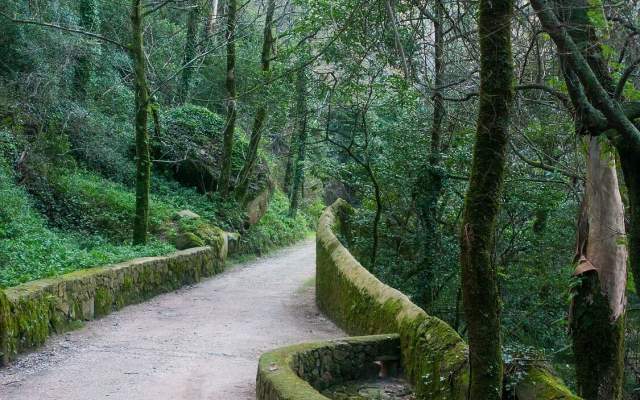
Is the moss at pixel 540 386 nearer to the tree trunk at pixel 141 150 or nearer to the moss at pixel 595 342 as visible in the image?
the moss at pixel 595 342

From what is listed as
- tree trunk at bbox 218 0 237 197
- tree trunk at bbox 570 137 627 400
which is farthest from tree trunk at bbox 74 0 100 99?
tree trunk at bbox 570 137 627 400

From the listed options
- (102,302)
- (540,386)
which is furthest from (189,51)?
(540,386)

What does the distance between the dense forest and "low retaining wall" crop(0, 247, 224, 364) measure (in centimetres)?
50

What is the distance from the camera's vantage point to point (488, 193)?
4500mm

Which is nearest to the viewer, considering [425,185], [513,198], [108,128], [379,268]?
[513,198]

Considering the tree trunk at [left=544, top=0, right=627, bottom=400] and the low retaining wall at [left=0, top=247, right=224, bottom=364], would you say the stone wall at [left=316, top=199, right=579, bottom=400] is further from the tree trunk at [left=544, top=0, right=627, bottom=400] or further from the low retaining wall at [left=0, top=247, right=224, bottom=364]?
the low retaining wall at [left=0, top=247, right=224, bottom=364]

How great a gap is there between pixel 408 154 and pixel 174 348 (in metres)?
7.01

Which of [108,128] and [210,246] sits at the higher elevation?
[108,128]

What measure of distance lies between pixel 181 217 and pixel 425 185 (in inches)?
314

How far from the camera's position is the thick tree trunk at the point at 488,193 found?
4.43 m

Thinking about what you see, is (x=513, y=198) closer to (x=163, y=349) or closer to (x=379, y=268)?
(x=379, y=268)

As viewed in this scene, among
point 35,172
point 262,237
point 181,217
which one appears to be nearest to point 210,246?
point 181,217

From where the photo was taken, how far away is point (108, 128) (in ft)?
66.8

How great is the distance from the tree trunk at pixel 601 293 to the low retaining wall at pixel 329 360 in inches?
83.8
